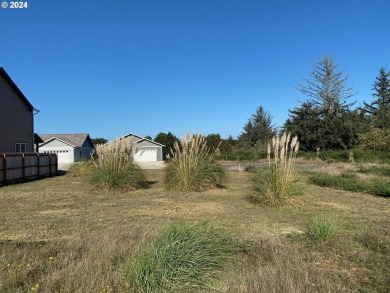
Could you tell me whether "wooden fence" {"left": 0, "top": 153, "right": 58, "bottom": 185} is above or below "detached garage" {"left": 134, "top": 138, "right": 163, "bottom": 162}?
below

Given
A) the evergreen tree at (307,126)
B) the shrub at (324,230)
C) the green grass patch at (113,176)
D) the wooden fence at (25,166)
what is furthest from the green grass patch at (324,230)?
the evergreen tree at (307,126)

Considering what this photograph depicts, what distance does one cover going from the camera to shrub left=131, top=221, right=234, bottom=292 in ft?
10.3

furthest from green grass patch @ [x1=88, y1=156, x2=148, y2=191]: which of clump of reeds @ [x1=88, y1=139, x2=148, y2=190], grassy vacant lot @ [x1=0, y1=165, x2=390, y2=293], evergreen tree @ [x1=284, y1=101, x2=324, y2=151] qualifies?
evergreen tree @ [x1=284, y1=101, x2=324, y2=151]

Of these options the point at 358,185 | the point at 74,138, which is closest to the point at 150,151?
the point at 74,138

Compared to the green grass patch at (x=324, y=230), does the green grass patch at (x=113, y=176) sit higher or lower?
higher

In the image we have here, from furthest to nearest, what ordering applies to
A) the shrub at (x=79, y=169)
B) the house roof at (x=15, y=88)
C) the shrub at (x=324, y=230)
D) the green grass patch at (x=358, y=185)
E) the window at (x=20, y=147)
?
1. the window at (x=20, y=147)
2. the house roof at (x=15, y=88)
3. the shrub at (x=79, y=169)
4. the green grass patch at (x=358, y=185)
5. the shrub at (x=324, y=230)

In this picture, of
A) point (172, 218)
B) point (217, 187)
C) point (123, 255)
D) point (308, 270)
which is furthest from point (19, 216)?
point (217, 187)

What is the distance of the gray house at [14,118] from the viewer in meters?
21.7

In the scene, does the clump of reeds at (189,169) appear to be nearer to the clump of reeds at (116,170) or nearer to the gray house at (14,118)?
the clump of reeds at (116,170)

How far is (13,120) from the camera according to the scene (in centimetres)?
2295

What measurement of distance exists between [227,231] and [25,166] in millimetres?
15461

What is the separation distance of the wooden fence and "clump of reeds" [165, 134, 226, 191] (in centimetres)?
819

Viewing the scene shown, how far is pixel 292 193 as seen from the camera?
28.4 ft

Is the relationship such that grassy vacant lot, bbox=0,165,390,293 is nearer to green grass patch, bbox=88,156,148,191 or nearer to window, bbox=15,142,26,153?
green grass patch, bbox=88,156,148,191
